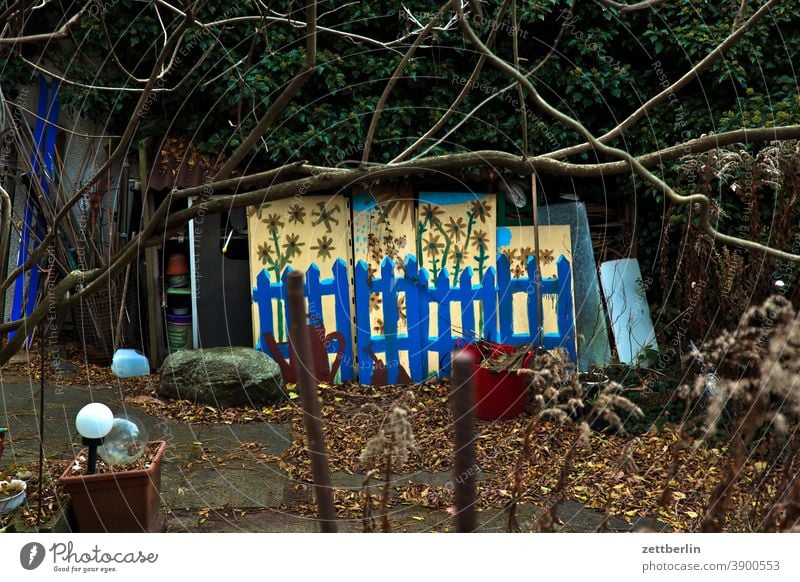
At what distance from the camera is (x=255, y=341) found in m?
4.96

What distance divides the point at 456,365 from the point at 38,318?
1559 mm

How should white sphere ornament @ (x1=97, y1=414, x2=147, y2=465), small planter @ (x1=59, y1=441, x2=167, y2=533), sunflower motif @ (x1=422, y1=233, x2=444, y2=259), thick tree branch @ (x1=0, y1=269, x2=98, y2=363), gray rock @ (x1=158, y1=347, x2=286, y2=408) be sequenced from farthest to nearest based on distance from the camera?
1. sunflower motif @ (x1=422, y1=233, x2=444, y2=259)
2. gray rock @ (x1=158, y1=347, x2=286, y2=408)
3. white sphere ornament @ (x1=97, y1=414, x2=147, y2=465)
4. small planter @ (x1=59, y1=441, x2=167, y2=533)
5. thick tree branch @ (x1=0, y1=269, x2=98, y2=363)

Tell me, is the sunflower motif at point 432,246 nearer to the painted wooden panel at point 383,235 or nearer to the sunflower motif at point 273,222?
the painted wooden panel at point 383,235

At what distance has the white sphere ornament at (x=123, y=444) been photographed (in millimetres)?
2934

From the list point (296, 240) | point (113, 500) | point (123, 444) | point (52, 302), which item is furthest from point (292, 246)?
point (52, 302)

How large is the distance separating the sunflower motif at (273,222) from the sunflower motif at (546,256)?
1.58m

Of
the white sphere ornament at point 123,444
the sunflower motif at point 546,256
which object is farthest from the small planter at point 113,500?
the sunflower motif at point 546,256

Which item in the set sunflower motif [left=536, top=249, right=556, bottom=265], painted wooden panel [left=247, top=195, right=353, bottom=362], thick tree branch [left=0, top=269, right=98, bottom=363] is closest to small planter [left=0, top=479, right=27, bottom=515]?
thick tree branch [left=0, top=269, right=98, bottom=363]

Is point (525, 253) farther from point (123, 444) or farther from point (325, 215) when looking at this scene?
point (123, 444)

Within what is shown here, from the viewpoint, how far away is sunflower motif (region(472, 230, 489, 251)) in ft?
15.8

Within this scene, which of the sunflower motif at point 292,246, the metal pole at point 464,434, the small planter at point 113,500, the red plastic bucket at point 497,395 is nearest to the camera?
the metal pole at point 464,434

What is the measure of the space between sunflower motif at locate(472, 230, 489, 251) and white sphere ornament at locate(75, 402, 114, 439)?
2643 millimetres

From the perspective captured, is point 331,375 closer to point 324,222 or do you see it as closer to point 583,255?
point 324,222

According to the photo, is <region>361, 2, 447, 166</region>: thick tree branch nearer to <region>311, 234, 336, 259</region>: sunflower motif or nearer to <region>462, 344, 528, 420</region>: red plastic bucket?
<region>462, 344, 528, 420</region>: red plastic bucket
